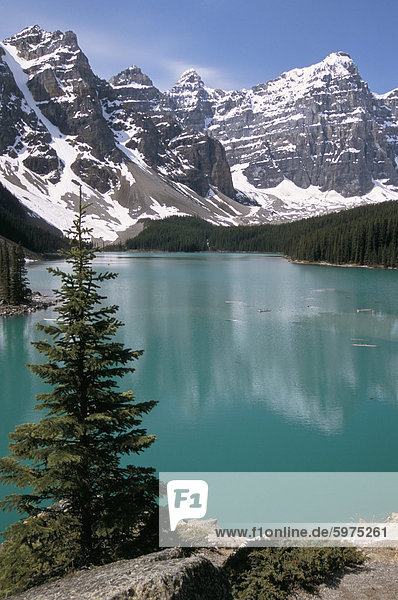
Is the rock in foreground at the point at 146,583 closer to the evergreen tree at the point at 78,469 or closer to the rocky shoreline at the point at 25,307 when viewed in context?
the evergreen tree at the point at 78,469

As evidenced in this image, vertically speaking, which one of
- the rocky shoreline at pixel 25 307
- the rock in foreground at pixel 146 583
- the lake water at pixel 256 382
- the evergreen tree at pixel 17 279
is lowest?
the lake water at pixel 256 382

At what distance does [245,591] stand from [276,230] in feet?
655

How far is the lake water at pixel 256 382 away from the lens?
16609 mm

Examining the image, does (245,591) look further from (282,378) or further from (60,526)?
(282,378)

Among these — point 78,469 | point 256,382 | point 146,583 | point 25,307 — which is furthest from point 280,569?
point 25,307

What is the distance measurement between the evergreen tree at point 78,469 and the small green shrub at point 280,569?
1857mm

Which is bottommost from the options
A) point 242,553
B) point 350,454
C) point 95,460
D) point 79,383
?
point 350,454

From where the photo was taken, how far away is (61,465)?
25.2ft

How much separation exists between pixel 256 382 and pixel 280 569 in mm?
17462

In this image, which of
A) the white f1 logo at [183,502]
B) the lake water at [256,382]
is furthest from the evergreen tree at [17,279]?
the white f1 logo at [183,502]

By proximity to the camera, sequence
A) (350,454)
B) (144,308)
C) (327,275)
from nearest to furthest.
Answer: (350,454), (144,308), (327,275)

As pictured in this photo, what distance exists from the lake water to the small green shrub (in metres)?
8.03

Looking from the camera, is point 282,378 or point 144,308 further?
point 144,308

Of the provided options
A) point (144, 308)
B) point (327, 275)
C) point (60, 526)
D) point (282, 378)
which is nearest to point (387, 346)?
point (282, 378)
